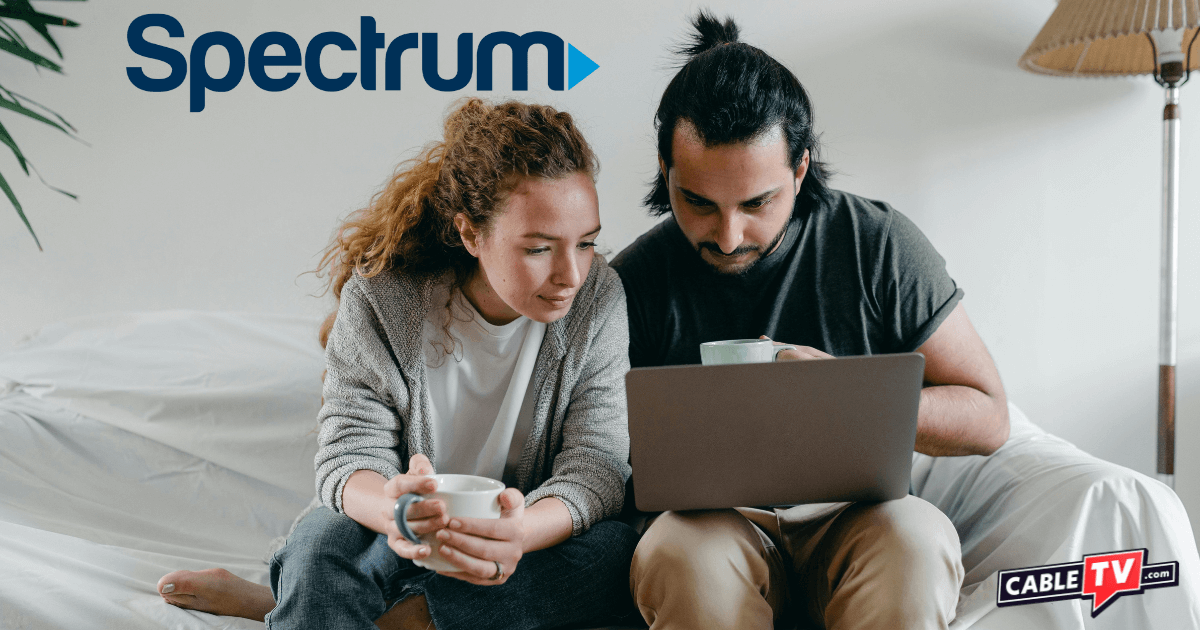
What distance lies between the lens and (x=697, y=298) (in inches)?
48.5

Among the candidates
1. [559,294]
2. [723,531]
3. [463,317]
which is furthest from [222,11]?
[723,531]

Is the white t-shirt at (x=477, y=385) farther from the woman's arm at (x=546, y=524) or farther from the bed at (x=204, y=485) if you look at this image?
the bed at (x=204, y=485)

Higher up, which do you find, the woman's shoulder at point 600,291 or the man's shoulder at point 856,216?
the man's shoulder at point 856,216

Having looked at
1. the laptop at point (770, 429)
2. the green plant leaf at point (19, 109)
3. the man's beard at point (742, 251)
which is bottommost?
the laptop at point (770, 429)

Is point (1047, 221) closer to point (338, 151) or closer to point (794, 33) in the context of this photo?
point (794, 33)

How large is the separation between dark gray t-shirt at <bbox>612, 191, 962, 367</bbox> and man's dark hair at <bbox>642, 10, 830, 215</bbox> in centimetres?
15

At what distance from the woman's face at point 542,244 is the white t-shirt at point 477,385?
0.30 feet

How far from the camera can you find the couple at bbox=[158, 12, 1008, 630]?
0.90m

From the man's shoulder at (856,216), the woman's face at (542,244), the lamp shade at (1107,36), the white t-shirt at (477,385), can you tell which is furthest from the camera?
the lamp shade at (1107,36)

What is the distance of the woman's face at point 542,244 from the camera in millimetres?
996

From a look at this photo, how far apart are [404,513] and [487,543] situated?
0.32 feet

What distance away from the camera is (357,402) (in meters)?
1.05

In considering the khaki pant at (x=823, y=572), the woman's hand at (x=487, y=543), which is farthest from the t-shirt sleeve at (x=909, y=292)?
the woman's hand at (x=487, y=543)

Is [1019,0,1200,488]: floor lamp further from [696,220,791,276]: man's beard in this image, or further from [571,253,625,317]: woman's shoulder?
[571,253,625,317]: woman's shoulder
